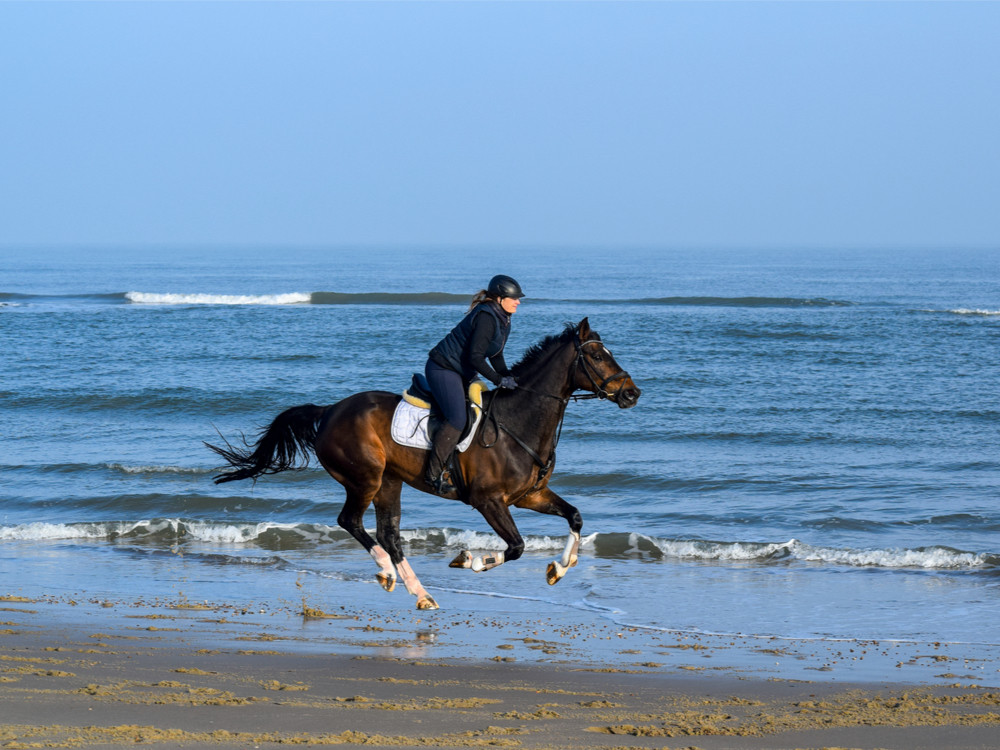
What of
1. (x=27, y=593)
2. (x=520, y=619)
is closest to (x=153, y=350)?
(x=27, y=593)

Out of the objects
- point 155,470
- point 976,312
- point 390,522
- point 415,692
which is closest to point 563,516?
point 390,522

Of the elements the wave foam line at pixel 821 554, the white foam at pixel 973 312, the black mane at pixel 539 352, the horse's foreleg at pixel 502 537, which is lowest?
the wave foam line at pixel 821 554

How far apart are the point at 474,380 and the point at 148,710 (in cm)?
377

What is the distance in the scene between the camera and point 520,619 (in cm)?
889

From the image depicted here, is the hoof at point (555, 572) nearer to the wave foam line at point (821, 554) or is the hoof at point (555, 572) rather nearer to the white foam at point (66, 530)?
the wave foam line at point (821, 554)

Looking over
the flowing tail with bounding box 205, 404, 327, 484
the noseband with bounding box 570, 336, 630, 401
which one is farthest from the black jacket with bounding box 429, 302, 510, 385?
the flowing tail with bounding box 205, 404, 327, 484

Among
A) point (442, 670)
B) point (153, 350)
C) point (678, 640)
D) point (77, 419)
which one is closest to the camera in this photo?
point (442, 670)

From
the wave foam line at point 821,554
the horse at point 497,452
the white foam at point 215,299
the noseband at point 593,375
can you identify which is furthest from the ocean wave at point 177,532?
the white foam at point 215,299

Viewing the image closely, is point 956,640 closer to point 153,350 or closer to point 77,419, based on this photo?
point 77,419

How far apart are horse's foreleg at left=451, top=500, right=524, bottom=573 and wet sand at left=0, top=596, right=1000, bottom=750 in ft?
1.76

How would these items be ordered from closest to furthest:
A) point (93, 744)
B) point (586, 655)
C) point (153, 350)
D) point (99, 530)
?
point (93, 744) < point (586, 655) < point (99, 530) < point (153, 350)

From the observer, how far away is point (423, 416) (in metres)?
8.60

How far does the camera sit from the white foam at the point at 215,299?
5369cm

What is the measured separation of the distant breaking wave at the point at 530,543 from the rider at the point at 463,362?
13.0ft
